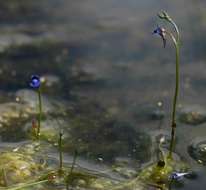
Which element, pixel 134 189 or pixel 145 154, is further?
pixel 145 154

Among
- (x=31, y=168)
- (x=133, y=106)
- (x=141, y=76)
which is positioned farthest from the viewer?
(x=141, y=76)

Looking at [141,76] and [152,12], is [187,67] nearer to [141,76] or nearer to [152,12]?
[141,76]

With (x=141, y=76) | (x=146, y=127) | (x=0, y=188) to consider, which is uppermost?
(x=141, y=76)

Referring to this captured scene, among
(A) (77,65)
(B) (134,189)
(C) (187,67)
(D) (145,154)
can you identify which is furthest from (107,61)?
(B) (134,189)

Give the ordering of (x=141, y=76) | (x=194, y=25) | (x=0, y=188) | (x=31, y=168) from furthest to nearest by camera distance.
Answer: (x=194, y=25) → (x=141, y=76) → (x=31, y=168) → (x=0, y=188)

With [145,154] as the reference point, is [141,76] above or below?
above

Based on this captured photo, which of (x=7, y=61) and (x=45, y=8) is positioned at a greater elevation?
(x=45, y=8)

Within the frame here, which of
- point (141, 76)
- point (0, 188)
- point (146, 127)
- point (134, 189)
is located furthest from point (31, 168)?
point (141, 76)

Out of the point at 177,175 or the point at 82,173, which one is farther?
the point at 82,173

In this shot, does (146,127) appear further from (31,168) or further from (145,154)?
(31,168)
